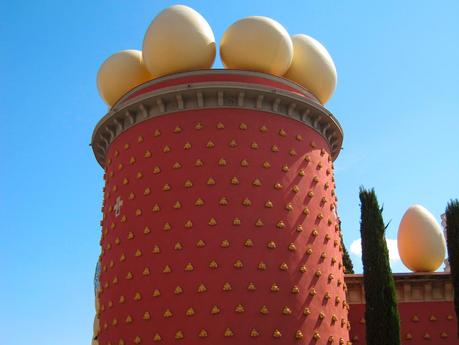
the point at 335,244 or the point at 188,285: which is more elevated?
the point at 335,244

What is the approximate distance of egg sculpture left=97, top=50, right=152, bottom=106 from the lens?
20.9 meters

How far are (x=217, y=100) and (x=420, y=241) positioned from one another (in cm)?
1020

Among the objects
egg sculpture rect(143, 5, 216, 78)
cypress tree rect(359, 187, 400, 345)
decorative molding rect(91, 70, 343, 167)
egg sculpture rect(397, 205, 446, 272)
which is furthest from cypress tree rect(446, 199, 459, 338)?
egg sculpture rect(143, 5, 216, 78)

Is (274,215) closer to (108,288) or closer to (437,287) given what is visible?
(108,288)

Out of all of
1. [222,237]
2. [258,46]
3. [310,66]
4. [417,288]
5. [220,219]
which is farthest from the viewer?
[417,288]

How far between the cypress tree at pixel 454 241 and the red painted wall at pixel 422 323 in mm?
3555

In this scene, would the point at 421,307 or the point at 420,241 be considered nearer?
the point at 421,307

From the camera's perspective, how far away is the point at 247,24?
18.8 metres

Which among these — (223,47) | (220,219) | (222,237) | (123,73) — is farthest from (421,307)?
(123,73)

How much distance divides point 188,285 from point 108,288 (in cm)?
359

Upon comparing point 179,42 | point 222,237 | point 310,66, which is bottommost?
point 222,237

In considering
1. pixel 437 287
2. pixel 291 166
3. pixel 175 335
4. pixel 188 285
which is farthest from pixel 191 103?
pixel 437 287

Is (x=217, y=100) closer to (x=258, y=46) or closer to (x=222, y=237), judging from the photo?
(x=258, y=46)

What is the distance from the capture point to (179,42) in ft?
60.7
